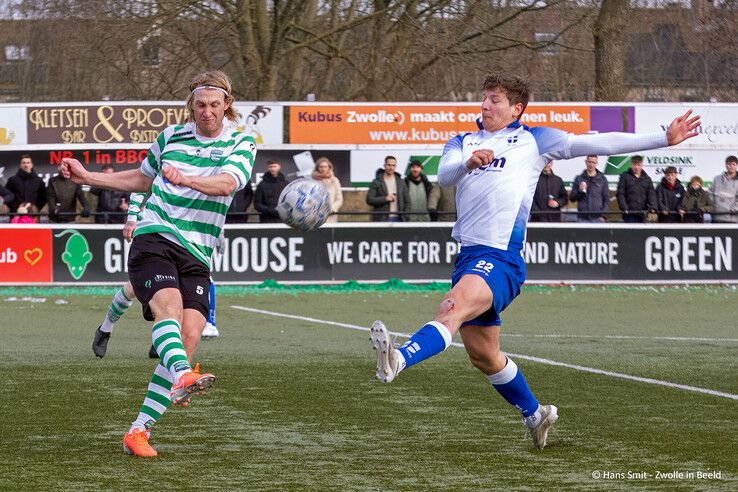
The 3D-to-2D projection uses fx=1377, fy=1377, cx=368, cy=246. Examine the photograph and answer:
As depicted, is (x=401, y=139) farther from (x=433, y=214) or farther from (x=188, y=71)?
(x=188, y=71)

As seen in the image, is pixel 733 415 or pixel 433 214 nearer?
pixel 733 415

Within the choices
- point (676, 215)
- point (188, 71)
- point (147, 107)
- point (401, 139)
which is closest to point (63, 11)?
point (188, 71)

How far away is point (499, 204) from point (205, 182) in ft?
5.05

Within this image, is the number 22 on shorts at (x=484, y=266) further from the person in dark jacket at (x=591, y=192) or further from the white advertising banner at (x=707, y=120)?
the white advertising banner at (x=707, y=120)

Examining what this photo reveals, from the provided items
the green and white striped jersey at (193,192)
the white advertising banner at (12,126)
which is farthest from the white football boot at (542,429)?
the white advertising banner at (12,126)

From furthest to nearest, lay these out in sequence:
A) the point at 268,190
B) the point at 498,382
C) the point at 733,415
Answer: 1. the point at 268,190
2. the point at 733,415
3. the point at 498,382

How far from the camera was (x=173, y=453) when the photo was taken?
22.3ft

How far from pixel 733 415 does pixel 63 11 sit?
24990 mm

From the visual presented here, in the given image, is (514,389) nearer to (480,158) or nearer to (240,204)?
(480,158)

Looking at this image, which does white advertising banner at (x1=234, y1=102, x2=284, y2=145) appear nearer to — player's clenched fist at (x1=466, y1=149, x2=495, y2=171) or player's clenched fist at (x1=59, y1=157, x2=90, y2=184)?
player's clenched fist at (x1=59, y1=157, x2=90, y2=184)

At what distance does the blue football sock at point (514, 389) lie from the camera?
7184 mm

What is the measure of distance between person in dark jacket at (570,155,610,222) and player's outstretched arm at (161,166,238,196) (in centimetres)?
1588

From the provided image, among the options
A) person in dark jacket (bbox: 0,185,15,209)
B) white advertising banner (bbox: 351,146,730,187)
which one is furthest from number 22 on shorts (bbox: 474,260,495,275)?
white advertising banner (bbox: 351,146,730,187)

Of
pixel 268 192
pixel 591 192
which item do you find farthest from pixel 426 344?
pixel 591 192
